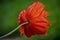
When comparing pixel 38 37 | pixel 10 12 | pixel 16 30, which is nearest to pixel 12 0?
pixel 10 12

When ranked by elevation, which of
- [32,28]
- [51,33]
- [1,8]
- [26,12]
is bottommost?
[51,33]

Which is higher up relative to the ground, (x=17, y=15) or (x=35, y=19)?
(x=17, y=15)

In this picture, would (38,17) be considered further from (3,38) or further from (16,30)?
(3,38)
